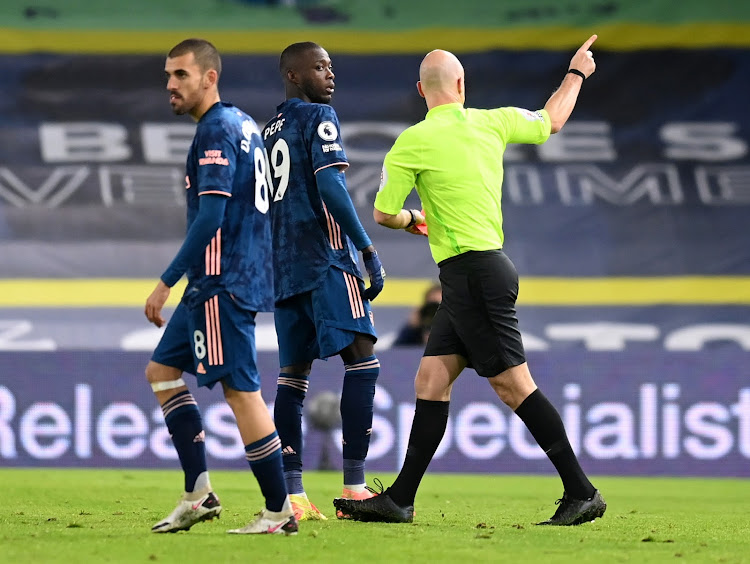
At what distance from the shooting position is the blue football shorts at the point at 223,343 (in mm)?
4695

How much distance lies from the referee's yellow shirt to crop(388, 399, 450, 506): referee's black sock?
0.65 meters

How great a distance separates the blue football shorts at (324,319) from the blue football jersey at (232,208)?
25.4 inches

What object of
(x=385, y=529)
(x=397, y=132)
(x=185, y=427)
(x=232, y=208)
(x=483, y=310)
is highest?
(x=397, y=132)

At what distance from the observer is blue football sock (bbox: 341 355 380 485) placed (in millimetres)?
5629

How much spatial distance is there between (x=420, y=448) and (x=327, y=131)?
142 cm

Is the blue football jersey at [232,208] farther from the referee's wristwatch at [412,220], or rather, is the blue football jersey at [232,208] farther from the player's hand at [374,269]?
the referee's wristwatch at [412,220]

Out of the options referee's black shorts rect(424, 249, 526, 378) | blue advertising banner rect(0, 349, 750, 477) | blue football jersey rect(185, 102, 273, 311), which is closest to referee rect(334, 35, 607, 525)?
referee's black shorts rect(424, 249, 526, 378)

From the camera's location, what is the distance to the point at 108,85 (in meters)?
14.7

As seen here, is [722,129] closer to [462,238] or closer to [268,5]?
[268,5]

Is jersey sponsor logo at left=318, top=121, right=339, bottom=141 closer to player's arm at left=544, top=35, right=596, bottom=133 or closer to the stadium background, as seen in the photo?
player's arm at left=544, top=35, right=596, bottom=133

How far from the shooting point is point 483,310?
5.30m

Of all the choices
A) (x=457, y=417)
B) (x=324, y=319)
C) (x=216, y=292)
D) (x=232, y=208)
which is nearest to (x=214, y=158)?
(x=232, y=208)

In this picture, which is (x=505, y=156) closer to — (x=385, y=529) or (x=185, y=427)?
(x=385, y=529)

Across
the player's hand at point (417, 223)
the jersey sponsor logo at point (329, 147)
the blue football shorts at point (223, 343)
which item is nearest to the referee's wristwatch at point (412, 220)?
the player's hand at point (417, 223)
